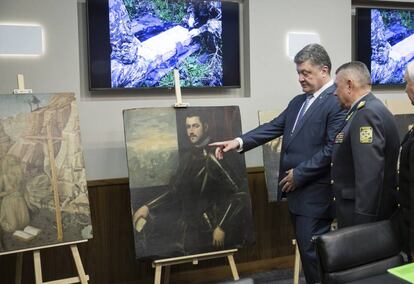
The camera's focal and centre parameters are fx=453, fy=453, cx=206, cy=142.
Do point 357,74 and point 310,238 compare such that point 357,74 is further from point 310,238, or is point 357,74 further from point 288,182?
point 310,238

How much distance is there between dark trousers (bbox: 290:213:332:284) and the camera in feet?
7.86

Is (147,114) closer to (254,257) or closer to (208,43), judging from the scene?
(208,43)

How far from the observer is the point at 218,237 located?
283cm

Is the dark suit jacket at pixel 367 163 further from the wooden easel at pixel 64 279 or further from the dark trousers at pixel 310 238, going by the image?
the wooden easel at pixel 64 279

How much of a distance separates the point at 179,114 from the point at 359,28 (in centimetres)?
196

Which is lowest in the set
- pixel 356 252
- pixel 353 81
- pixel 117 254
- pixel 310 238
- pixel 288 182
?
pixel 117 254

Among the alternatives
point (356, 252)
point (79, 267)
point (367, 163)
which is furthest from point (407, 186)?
point (79, 267)

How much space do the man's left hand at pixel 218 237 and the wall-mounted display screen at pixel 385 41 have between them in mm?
2055

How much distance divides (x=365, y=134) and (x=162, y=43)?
5.77ft

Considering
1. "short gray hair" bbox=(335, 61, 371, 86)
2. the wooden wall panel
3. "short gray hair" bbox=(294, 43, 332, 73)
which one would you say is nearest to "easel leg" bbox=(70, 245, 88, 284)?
the wooden wall panel

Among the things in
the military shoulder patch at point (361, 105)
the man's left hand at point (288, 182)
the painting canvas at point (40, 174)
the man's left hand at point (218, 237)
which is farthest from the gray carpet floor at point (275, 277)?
the military shoulder patch at point (361, 105)

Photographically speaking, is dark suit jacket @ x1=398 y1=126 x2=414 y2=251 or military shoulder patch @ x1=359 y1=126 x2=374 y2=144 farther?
military shoulder patch @ x1=359 y1=126 x2=374 y2=144

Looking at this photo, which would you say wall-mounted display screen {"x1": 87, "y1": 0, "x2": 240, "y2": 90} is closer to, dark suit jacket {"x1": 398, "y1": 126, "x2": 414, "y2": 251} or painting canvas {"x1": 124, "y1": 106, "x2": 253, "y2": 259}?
painting canvas {"x1": 124, "y1": 106, "x2": 253, "y2": 259}

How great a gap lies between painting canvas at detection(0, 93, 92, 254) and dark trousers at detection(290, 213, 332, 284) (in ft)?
3.93
